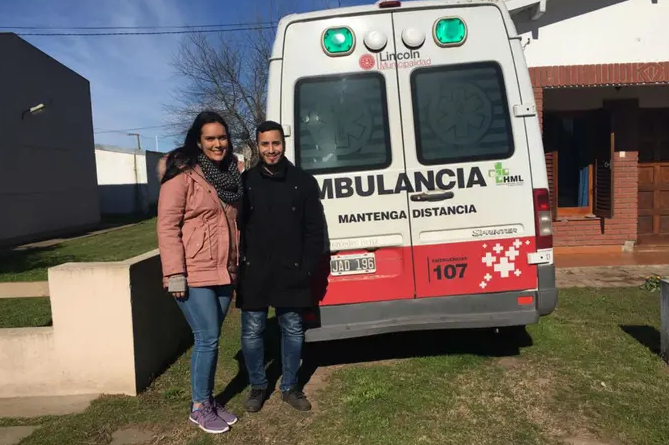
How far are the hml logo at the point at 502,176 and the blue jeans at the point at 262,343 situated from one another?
165 cm

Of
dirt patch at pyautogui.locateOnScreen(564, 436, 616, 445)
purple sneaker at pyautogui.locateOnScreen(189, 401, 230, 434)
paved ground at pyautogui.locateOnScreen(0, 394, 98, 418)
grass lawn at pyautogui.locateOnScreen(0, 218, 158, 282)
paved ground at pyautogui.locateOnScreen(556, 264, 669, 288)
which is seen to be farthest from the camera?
grass lawn at pyautogui.locateOnScreen(0, 218, 158, 282)

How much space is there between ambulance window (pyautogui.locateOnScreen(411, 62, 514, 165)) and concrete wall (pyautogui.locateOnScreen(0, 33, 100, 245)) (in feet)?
44.6

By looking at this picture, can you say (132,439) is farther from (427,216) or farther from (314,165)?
(427,216)

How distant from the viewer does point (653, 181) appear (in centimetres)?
881

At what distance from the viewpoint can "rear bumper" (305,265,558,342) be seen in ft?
12.2

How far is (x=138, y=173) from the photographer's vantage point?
28719 millimetres

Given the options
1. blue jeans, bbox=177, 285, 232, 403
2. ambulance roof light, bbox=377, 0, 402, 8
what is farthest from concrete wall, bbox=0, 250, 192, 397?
ambulance roof light, bbox=377, 0, 402, 8

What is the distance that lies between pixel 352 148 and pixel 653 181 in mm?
7273

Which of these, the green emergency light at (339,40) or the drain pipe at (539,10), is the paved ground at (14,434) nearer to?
the green emergency light at (339,40)

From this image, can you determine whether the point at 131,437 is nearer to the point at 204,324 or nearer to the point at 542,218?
the point at 204,324

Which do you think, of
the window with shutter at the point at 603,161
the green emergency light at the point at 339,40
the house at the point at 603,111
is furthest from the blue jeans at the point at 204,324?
the window with shutter at the point at 603,161

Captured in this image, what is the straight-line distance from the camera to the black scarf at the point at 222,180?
322cm

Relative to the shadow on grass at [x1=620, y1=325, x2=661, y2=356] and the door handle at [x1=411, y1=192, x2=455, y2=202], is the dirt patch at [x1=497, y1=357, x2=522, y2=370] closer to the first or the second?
the shadow on grass at [x1=620, y1=325, x2=661, y2=356]

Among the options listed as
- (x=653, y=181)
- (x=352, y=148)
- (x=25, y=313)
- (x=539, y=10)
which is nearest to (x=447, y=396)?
(x=352, y=148)
